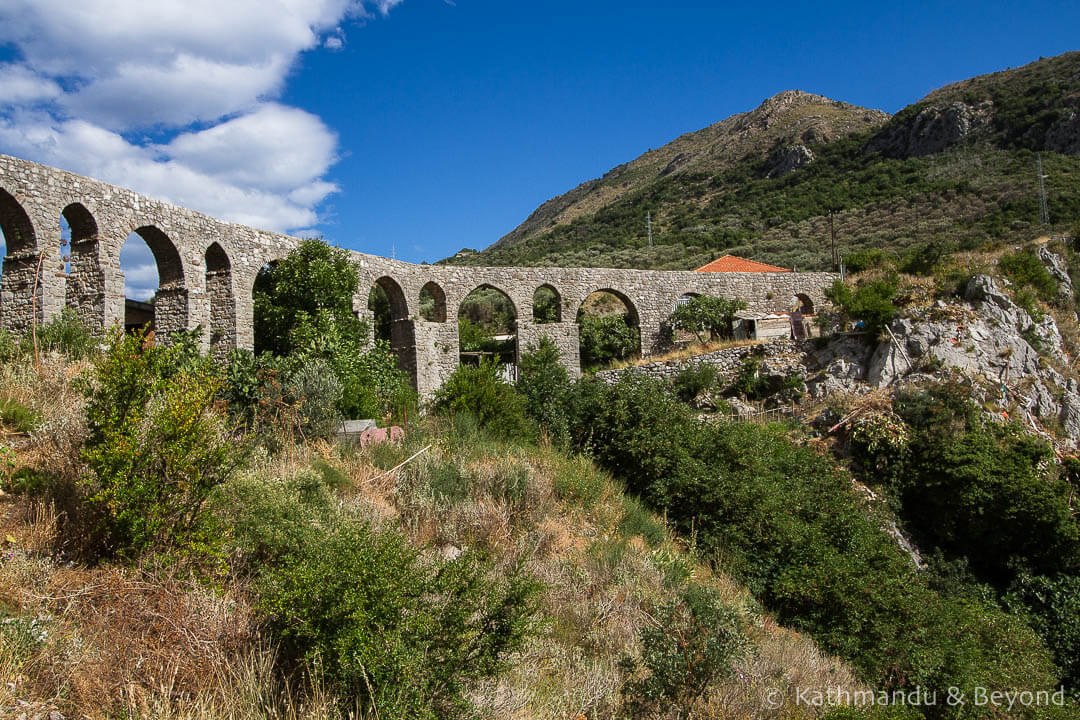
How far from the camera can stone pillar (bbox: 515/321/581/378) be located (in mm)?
19656

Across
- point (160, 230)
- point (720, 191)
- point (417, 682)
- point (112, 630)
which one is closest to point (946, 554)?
point (417, 682)

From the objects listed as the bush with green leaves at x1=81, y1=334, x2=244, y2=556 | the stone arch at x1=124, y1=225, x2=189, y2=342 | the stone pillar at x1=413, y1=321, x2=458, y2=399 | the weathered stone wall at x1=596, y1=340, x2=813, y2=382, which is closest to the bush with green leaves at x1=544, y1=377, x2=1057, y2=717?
the weathered stone wall at x1=596, y1=340, x2=813, y2=382

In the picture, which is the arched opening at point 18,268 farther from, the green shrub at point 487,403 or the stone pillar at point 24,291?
the green shrub at point 487,403

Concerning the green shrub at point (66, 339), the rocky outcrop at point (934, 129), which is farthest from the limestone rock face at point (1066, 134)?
the green shrub at point (66, 339)

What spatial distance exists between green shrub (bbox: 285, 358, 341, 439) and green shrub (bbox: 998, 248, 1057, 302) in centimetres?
1847

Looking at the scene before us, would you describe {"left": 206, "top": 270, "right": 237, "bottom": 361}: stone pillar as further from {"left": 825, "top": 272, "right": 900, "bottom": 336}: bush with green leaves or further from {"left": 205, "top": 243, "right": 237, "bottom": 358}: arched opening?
{"left": 825, "top": 272, "right": 900, "bottom": 336}: bush with green leaves

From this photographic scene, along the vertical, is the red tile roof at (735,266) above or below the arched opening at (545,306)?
above

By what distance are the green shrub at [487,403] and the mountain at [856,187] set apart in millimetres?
24448

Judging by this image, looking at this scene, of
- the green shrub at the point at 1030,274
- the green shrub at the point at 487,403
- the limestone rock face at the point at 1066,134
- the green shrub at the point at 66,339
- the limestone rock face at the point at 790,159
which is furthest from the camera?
the limestone rock face at the point at 790,159

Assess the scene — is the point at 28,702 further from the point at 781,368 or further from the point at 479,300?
the point at 479,300

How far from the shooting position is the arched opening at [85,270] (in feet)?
36.1

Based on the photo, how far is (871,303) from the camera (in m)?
16.6

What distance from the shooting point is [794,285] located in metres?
24.5

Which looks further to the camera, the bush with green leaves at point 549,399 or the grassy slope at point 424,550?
the bush with green leaves at point 549,399
